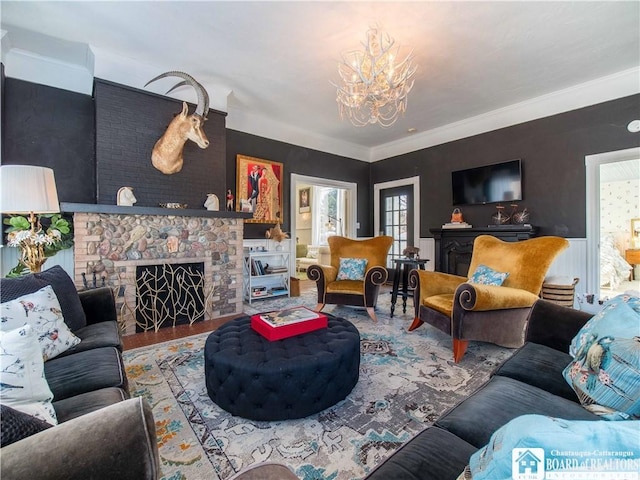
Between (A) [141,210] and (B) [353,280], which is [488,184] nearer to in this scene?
(B) [353,280]

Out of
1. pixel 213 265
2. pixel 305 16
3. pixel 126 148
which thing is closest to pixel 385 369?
pixel 213 265

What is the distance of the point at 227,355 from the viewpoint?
173 cm

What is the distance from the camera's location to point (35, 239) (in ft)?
8.16

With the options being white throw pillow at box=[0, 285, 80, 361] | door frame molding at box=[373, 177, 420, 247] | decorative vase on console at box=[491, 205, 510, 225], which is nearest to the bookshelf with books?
door frame molding at box=[373, 177, 420, 247]

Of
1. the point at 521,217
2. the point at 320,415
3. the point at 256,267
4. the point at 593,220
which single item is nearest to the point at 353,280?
the point at 256,267

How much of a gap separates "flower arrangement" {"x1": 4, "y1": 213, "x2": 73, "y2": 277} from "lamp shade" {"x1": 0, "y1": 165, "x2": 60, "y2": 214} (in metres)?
0.36

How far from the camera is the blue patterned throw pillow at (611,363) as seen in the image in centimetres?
97

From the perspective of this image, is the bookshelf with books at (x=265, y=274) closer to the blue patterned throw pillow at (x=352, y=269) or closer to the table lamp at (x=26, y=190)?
the blue patterned throw pillow at (x=352, y=269)

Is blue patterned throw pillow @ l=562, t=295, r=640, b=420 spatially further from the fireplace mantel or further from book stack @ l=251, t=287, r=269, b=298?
book stack @ l=251, t=287, r=269, b=298

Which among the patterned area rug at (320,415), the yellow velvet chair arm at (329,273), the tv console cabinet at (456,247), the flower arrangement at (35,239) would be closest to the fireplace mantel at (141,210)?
the flower arrangement at (35,239)

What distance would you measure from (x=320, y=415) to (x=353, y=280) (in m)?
2.25

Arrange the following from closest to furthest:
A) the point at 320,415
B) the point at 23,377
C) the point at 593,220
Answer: the point at 23,377
the point at 320,415
the point at 593,220

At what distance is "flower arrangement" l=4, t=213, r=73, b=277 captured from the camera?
2488mm

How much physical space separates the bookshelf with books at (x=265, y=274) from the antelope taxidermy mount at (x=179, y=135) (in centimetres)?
171
